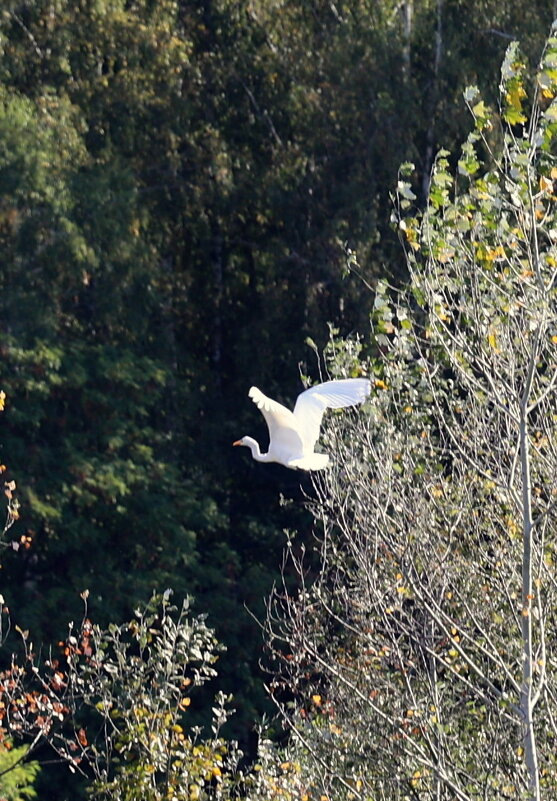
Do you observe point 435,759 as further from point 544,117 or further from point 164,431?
point 164,431

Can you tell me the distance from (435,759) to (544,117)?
304 centimetres

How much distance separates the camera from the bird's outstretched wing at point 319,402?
38.1ft

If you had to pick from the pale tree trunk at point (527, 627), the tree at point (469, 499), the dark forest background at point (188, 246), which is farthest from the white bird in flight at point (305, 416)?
the dark forest background at point (188, 246)

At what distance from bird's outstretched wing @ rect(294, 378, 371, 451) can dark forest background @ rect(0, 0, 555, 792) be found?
7326 millimetres

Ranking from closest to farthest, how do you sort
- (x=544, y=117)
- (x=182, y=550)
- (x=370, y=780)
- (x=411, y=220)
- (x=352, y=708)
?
(x=544, y=117) → (x=411, y=220) → (x=370, y=780) → (x=352, y=708) → (x=182, y=550)

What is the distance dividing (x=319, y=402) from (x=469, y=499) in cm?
245

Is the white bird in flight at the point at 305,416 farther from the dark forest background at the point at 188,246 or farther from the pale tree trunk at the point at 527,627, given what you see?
the dark forest background at the point at 188,246

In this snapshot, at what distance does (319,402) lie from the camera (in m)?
11.7

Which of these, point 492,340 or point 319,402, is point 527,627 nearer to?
point 492,340

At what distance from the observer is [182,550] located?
19641 mm

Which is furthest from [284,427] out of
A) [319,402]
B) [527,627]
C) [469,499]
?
[527,627]

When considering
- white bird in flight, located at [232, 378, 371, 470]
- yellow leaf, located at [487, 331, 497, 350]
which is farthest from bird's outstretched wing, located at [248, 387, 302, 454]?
yellow leaf, located at [487, 331, 497, 350]

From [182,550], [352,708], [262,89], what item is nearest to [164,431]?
[182,550]

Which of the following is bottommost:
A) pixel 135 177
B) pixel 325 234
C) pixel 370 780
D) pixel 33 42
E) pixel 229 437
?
pixel 370 780
